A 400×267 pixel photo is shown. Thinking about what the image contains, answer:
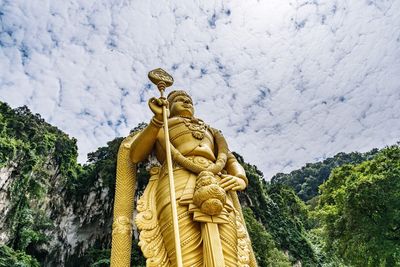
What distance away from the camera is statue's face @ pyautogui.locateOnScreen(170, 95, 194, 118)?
4176mm

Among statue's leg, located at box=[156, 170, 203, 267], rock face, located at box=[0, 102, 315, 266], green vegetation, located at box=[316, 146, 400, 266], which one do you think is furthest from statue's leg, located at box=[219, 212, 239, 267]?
rock face, located at box=[0, 102, 315, 266]

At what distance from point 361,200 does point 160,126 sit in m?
8.70

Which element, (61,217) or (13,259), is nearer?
(13,259)

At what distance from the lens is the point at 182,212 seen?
3.05 meters

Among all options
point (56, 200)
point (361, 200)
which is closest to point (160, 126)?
point (361, 200)

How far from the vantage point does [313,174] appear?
46531mm

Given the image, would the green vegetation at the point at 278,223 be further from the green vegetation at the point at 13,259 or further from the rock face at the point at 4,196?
the rock face at the point at 4,196

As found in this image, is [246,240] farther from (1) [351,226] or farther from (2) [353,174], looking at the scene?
(2) [353,174]

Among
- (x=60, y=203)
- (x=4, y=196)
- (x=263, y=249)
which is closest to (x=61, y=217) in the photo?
(x=60, y=203)

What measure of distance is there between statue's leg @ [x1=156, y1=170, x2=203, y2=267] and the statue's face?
102cm

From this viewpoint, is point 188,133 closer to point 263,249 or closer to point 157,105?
point 157,105

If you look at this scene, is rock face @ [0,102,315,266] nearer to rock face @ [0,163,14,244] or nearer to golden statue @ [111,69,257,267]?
rock face @ [0,163,14,244]

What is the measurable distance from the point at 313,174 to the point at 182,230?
45.7 m

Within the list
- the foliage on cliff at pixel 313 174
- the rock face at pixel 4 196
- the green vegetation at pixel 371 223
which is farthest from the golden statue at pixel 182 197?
the foliage on cliff at pixel 313 174
